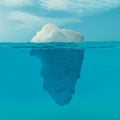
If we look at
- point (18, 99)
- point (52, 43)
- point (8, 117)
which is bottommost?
point (8, 117)

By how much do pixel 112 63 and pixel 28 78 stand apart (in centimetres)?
170

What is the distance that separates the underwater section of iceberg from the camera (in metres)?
4.44

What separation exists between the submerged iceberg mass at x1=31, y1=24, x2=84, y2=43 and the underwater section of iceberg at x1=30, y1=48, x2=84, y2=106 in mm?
235

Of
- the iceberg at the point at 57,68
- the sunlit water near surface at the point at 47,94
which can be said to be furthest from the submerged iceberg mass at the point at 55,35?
the sunlit water near surface at the point at 47,94

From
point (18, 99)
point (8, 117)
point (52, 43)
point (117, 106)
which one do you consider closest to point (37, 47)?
point (52, 43)

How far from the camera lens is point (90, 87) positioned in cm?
466

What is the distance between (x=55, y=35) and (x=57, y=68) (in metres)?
0.60

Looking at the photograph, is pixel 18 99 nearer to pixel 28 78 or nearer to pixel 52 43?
pixel 28 78

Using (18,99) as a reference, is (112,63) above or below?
above

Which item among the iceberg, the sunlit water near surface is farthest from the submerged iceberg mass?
the sunlit water near surface

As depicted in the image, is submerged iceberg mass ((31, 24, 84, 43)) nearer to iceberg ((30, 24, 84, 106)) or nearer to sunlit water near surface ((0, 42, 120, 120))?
iceberg ((30, 24, 84, 106))

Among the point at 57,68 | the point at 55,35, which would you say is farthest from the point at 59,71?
the point at 55,35

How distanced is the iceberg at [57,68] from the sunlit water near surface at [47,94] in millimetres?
75

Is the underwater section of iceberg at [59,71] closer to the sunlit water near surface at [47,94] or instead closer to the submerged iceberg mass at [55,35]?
the sunlit water near surface at [47,94]
